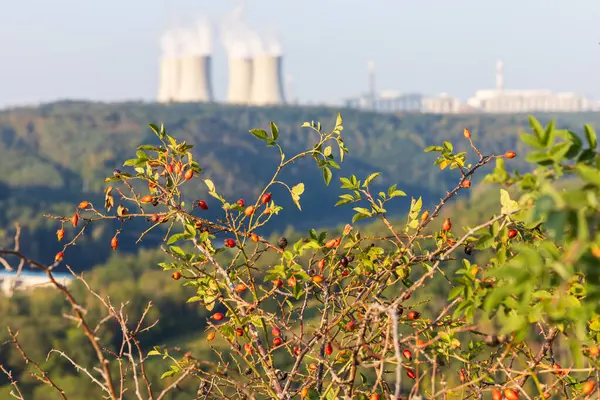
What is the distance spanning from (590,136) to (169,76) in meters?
76.1

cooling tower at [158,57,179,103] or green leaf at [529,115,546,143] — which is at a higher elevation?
cooling tower at [158,57,179,103]

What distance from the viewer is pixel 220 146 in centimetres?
9419

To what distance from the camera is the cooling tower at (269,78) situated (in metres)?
68.2

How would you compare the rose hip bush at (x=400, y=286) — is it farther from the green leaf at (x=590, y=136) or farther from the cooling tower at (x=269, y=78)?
the cooling tower at (x=269, y=78)

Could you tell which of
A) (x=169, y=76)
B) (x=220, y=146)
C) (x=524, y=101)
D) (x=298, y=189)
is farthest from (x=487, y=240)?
(x=524, y=101)

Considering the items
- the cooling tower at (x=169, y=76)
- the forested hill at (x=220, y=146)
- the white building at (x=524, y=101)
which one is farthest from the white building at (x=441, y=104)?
the cooling tower at (x=169, y=76)

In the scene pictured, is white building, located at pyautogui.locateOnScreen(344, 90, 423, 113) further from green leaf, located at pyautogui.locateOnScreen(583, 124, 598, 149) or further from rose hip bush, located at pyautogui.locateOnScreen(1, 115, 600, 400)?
green leaf, located at pyautogui.locateOnScreen(583, 124, 598, 149)

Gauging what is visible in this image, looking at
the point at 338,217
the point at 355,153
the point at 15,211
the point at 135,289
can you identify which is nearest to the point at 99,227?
the point at 15,211

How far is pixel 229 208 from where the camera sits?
223 centimetres

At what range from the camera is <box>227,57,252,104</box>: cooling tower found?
240ft

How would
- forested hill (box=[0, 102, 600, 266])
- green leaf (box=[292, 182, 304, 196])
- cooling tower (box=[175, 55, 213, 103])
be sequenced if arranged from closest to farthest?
green leaf (box=[292, 182, 304, 196])
cooling tower (box=[175, 55, 213, 103])
forested hill (box=[0, 102, 600, 266])

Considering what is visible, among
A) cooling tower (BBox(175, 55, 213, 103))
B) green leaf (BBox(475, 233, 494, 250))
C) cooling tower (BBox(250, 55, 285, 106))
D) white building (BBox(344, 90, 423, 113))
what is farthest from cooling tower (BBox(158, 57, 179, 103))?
white building (BBox(344, 90, 423, 113))

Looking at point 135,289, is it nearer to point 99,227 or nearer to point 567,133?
point 99,227

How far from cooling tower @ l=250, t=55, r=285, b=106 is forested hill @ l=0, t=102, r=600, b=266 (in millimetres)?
8820
